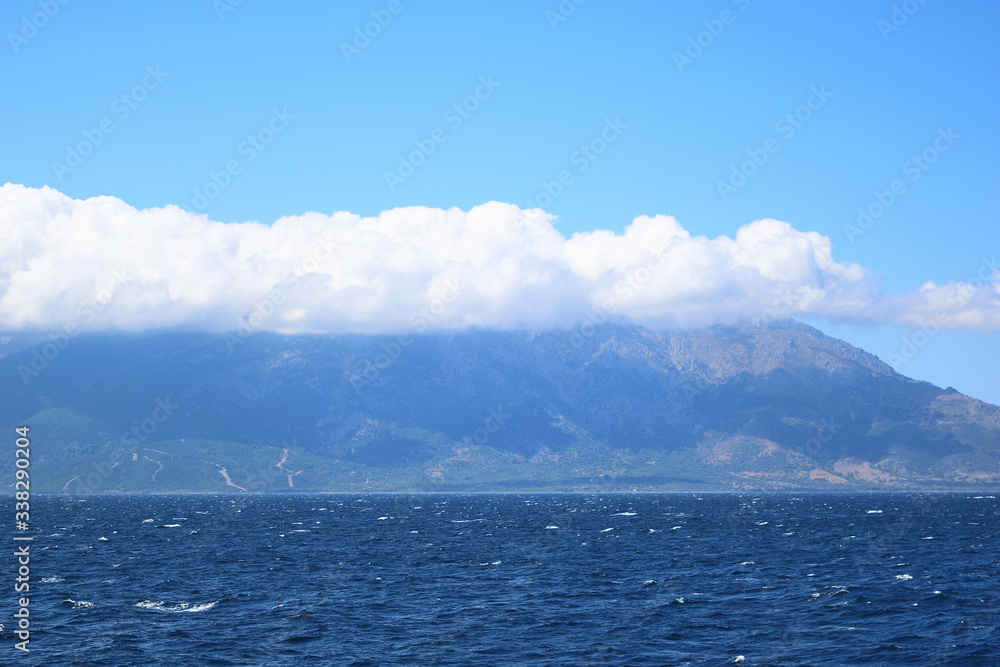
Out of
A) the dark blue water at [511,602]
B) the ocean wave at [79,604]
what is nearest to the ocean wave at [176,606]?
the dark blue water at [511,602]

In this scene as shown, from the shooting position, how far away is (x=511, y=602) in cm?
8206

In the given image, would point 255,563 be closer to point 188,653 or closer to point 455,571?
point 455,571

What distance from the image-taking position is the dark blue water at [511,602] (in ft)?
205

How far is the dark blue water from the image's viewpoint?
6247 centimetres

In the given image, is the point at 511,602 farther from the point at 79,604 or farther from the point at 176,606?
the point at 79,604

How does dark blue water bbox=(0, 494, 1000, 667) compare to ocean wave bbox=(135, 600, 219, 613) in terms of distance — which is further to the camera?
ocean wave bbox=(135, 600, 219, 613)

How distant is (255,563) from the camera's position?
110 m

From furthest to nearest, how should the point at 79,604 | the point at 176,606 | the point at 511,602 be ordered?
the point at 511,602 → the point at 79,604 → the point at 176,606

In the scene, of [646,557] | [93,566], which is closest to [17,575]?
[93,566]

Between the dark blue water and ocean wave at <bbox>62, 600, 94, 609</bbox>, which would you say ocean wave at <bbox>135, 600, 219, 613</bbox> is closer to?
the dark blue water

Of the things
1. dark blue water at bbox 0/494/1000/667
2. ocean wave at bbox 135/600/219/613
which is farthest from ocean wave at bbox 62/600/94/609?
ocean wave at bbox 135/600/219/613

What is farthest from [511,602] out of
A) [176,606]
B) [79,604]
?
[79,604]

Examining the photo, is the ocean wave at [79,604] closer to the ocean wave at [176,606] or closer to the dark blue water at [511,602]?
the dark blue water at [511,602]

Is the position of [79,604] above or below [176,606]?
above
